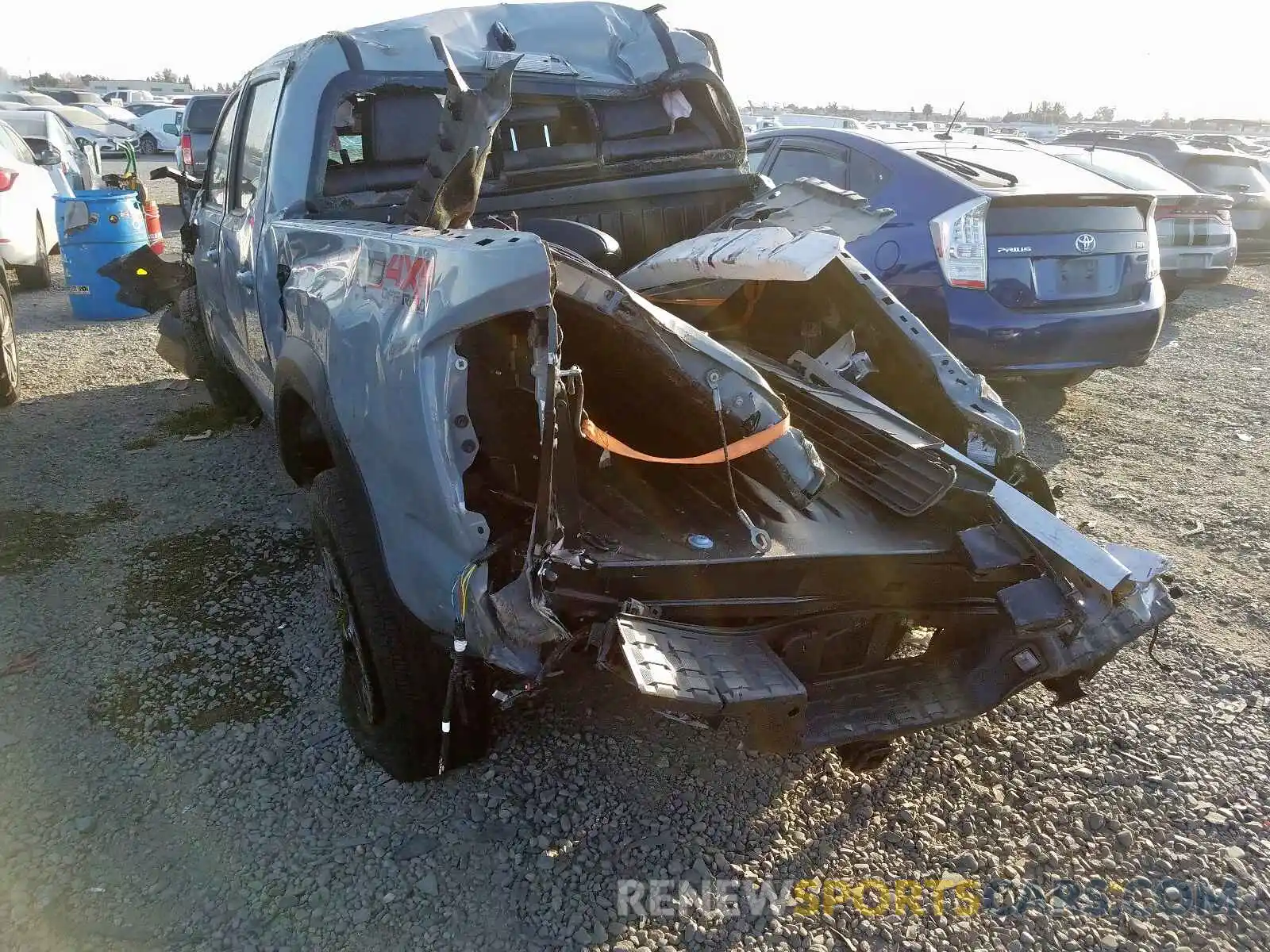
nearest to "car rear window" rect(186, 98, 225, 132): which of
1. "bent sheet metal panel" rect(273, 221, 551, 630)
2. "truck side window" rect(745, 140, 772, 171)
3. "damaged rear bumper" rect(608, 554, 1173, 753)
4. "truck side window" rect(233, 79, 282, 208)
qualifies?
"truck side window" rect(745, 140, 772, 171)

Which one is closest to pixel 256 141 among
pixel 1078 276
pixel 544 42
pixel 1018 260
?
pixel 544 42

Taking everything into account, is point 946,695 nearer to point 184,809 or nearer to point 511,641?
point 511,641

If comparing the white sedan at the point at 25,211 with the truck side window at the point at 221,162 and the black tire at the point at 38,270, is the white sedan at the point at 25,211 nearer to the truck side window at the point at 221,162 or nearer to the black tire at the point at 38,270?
the black tire at the point at 38,270

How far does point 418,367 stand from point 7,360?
5.13 m

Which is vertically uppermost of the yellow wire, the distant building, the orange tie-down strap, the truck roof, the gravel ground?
the truck roof

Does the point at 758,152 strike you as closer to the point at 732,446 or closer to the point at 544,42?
the point at 544,42

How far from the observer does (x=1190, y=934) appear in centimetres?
221

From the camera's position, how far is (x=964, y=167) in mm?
5539

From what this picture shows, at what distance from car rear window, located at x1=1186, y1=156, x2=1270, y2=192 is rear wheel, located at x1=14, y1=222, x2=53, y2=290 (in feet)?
43.0

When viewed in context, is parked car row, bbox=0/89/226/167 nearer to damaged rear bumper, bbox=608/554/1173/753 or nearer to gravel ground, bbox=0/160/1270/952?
gravel ground, bbox=0/160/1270/952

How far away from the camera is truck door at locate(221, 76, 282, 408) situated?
357 centimetres

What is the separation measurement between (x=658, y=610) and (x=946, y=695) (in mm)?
873

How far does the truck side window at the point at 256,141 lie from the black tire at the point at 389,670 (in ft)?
5.87

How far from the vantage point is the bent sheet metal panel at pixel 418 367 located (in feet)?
6.57
